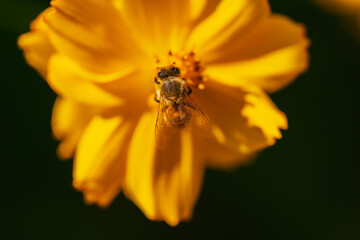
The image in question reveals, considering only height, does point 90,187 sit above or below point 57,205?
above

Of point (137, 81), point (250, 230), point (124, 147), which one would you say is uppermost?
point (137, 81)

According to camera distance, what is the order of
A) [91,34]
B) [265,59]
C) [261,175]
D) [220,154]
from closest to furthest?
[91,34] < [265,59] < [220,154] < [261,175]

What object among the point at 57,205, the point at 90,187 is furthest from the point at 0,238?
the point at 90,187

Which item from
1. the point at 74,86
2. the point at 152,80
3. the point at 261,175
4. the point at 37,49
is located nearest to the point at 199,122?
the point at 152,80

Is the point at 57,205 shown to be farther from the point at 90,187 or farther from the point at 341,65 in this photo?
the point at 341,65

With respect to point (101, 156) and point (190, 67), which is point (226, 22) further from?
point (101, 156)

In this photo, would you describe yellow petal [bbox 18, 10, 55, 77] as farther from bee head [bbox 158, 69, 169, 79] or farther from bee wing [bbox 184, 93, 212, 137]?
bee wing [bbox 184, 93, 212, 137]

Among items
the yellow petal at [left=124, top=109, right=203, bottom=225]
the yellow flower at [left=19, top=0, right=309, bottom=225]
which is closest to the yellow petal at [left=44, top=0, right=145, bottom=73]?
the yellow flower at [left=19, top=0, right=309, bottom=225]
